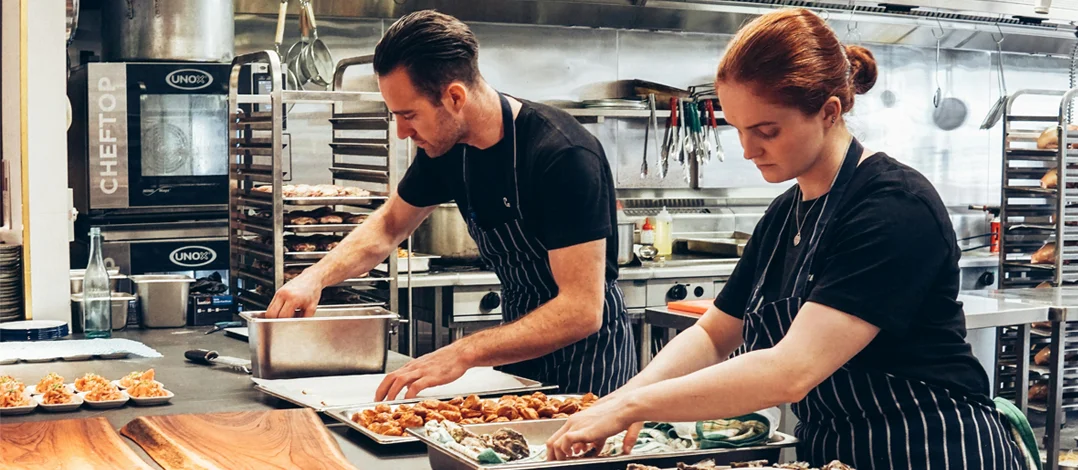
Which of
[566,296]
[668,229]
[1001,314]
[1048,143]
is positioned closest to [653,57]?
[668,229]

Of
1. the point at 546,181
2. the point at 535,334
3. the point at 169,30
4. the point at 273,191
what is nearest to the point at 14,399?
the point at 535,334

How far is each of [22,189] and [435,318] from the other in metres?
2.12

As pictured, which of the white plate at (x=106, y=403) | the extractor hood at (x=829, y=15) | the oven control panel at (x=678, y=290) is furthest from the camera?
the extractor hood at (x=829, y=15)

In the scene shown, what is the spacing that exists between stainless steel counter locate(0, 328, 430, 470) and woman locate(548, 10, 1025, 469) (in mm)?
394

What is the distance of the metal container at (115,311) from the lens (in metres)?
3.43

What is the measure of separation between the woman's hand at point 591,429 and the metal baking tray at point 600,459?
0.03 meters

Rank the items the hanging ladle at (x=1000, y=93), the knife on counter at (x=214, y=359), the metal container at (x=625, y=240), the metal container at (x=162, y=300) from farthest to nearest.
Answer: the hanging ladle at (x=1000, y=93)
the metal container at (x=625, y=240)
the metal container at (x=162, y=300)
the knife on counter at (x=214, y=359)

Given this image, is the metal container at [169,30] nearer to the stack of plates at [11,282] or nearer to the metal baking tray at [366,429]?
the stack of plates at [11,282]

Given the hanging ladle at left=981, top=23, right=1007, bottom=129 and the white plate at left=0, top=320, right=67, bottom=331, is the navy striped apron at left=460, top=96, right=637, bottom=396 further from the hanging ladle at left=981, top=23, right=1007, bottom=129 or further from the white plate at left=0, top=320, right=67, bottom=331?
the hanging ladle at left=981, top=23, right=1007, bottom=129

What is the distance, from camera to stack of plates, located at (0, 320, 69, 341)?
10.3ft

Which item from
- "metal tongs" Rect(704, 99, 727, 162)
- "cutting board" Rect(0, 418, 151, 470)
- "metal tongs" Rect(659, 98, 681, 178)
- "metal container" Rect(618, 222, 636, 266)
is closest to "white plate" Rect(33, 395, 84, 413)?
"cutting board" Rect(0, 418, 151, 470)

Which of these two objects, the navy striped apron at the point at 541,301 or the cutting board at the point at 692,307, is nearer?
the navy striped apron at the point at 541,301

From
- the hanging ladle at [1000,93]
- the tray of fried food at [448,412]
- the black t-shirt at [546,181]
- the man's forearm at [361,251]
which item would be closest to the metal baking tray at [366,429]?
the tray of fried food at [448,412]

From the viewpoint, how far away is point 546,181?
2441 mm
